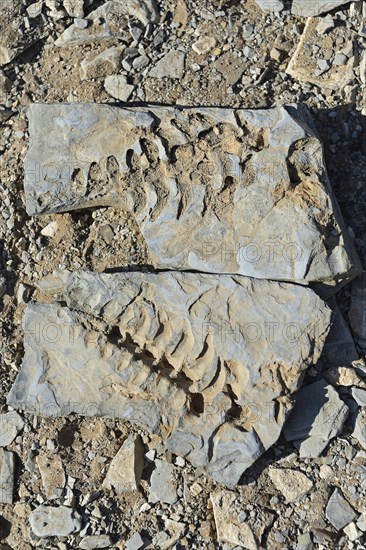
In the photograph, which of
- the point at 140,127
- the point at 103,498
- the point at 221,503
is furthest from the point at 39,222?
the point at 221,503

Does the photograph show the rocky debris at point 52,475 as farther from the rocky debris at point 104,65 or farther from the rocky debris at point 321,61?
the rocky debris at point 321,61

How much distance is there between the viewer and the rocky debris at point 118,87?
176 inches

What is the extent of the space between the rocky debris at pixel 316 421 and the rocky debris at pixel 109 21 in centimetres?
258

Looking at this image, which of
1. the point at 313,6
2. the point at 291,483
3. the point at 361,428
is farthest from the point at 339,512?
the point at 313,6

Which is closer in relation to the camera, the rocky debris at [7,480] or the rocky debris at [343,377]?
the rocky debris at [343,377]

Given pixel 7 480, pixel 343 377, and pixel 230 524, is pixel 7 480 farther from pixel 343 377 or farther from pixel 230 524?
pixel 343 377

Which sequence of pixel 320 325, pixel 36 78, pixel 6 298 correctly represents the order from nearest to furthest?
pixel 320 325
pixel 6 298
pixel 36 78

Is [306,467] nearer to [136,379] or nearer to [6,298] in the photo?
[136,379]

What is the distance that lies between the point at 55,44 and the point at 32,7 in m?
0.30

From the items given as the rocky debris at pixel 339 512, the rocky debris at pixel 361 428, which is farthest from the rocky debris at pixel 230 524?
the rocky debris at pixel 361 428

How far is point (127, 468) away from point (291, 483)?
0.90 metres

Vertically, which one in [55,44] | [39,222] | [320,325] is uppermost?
[55,44]

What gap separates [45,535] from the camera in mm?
3959

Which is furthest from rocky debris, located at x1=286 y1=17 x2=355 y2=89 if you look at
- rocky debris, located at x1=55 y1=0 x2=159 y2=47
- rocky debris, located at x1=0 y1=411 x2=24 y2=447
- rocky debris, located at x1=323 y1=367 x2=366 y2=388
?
rocky debris, located at x1=0 y1=411 x2=24 y2=447
